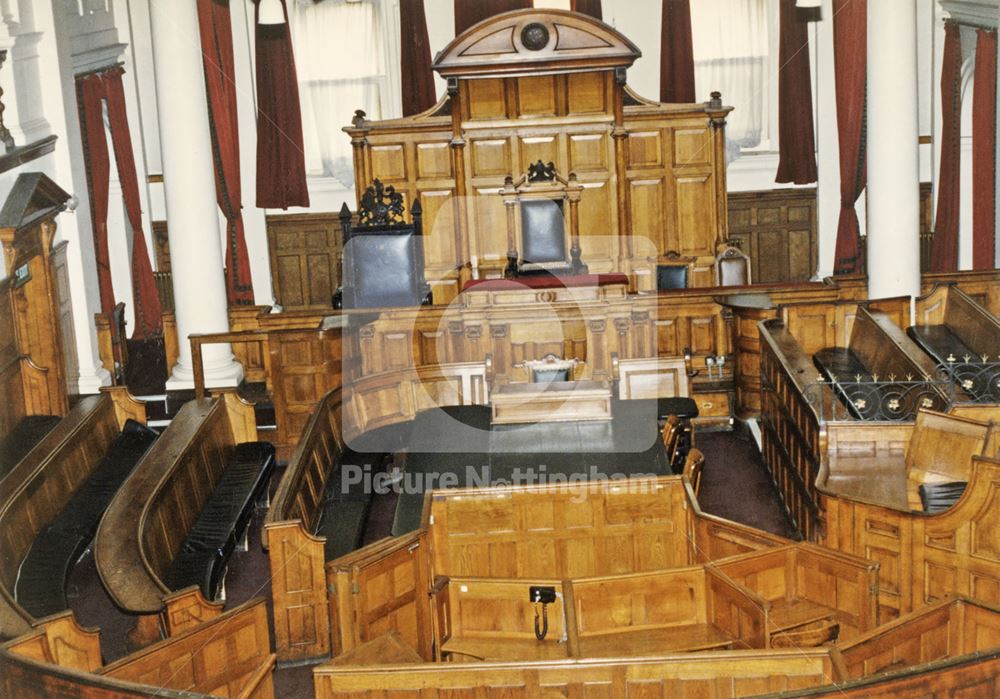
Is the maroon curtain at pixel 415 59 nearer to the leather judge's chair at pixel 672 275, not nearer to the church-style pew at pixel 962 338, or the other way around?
the leather judge's chair at pixel 672 275

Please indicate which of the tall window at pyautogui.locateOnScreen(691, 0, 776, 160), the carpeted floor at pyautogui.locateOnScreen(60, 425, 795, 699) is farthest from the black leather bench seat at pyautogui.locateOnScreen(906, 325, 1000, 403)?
the tall window at pyautogui.locateOnScreen(691, 0, 776, 160)

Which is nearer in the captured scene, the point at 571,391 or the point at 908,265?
the point at 571,391

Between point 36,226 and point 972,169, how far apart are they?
364 inches

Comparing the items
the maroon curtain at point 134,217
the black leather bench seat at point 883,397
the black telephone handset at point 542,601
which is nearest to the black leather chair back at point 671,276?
the black leather bench seat at point 883,397

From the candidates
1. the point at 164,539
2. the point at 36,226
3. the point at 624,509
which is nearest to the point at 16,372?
the point at 36,226

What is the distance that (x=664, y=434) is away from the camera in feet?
29.1

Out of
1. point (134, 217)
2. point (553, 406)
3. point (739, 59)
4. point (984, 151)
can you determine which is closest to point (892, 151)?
point (984, 151)

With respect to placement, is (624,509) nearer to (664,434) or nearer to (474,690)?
(664,434)

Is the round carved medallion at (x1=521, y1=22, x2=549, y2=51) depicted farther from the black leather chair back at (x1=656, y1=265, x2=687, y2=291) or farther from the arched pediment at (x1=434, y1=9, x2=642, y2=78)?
the black leather chair back at (x1=656, y1=265, x2=687, y2=291)

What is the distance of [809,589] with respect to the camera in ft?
23.0

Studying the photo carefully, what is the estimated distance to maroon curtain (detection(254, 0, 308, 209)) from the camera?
14.8m

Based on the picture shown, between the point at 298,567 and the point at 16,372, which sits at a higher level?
the point at 16,372

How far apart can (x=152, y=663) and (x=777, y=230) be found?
35.5 feet

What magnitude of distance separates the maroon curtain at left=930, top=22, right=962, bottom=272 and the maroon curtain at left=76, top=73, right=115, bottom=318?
868 centimetres
